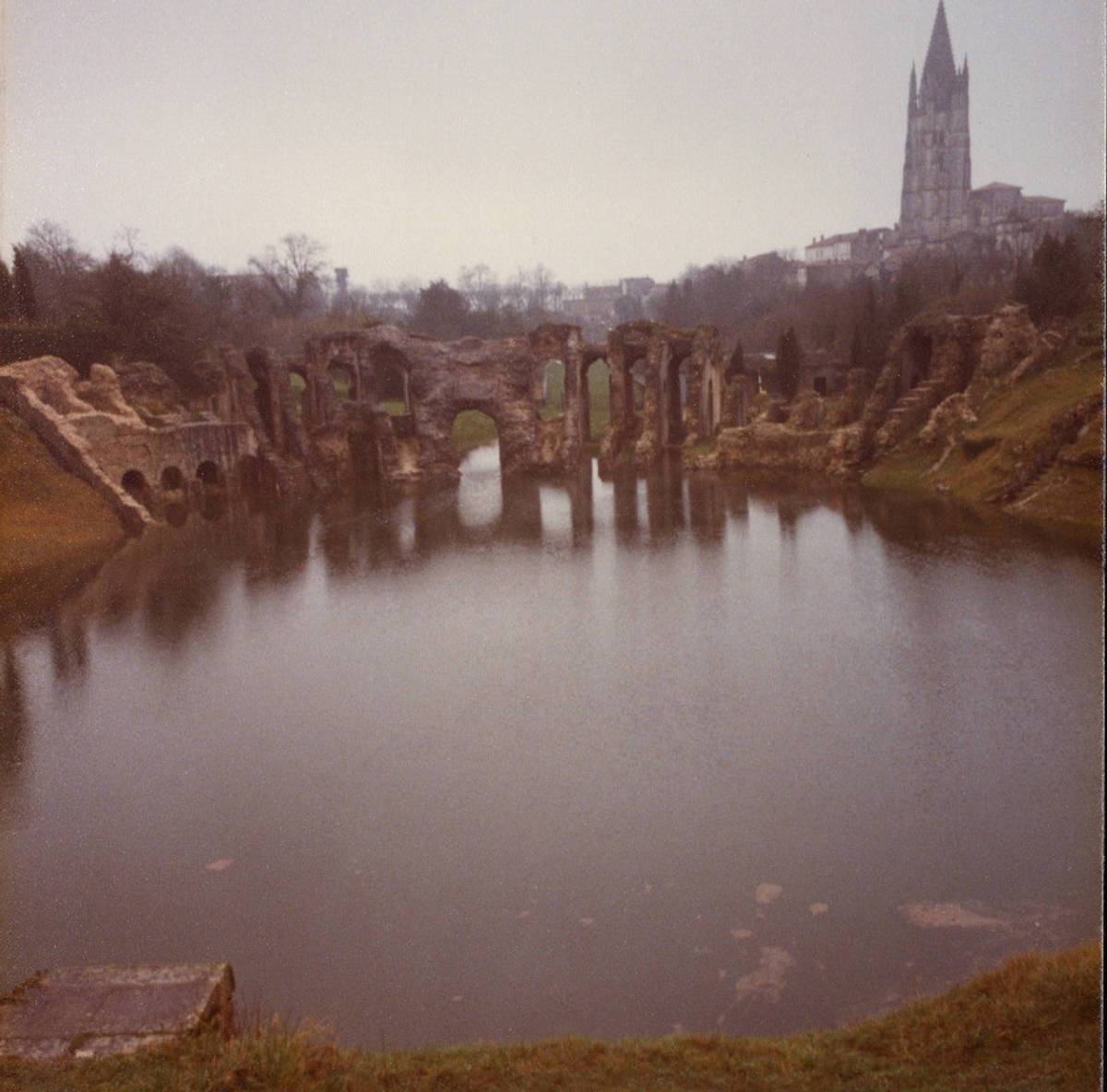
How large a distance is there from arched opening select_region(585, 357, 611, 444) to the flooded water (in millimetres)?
26085

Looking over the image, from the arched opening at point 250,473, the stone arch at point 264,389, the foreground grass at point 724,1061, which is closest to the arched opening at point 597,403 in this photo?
the stone arch at point 264,389

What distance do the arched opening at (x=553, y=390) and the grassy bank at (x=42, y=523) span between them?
87.4ft

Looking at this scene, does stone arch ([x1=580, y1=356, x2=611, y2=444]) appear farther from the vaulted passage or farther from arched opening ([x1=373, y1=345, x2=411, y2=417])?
the vaulted passage

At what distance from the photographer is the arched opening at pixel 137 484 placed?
31.5m

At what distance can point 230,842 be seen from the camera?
1018 cm

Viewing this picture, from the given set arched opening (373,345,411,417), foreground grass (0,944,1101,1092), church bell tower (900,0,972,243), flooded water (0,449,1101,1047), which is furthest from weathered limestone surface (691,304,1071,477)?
foreground grass (0,944,1101,1092)

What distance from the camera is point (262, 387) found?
39.9 m

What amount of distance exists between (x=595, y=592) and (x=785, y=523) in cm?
845

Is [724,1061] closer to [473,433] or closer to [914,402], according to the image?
[914,402]

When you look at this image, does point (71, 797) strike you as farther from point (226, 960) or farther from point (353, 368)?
point (353, 368)

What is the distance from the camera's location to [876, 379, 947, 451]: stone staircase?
33.4m

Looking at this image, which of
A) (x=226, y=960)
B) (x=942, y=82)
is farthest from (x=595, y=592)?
(x=942, y=82)

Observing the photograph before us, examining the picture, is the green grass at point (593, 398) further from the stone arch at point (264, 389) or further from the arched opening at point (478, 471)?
the stone arch at point (264, 389)

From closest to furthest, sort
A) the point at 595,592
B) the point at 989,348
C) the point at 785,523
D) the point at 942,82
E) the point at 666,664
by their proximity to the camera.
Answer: the point at 666,664
the point at 595,592
the point at 785,523
the point at 942,82
the point at 989,348
